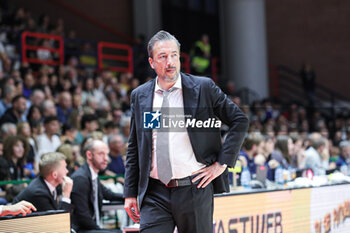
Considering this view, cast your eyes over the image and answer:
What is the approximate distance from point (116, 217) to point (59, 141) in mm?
2539

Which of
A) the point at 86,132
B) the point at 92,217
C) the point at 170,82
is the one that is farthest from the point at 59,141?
the point at 170,82

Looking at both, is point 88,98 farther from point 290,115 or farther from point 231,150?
point 231,150

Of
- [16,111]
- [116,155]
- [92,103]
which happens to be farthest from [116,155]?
[92,103]

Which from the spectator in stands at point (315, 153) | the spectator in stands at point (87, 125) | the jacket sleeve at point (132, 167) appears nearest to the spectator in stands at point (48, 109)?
the spectator in stands at point (87, 125)

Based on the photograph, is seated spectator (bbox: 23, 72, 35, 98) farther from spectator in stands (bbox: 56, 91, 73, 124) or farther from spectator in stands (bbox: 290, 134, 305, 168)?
spectator in stands (bbox: 290, 134, 305, 168)

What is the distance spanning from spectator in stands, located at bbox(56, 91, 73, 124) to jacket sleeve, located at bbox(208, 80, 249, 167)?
23.1 feet

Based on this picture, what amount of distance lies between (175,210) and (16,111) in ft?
21.0

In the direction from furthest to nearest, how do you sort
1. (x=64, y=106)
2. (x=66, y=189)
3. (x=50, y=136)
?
(x=64, y=106)
(x=50, y=136)
(x=66, y=189)

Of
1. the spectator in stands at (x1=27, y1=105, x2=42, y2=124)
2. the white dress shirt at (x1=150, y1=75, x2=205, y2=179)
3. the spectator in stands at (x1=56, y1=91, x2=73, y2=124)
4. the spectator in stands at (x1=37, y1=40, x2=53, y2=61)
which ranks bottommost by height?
the white dress shirt at (x1=150, y1=75, x2=205, y2=179)

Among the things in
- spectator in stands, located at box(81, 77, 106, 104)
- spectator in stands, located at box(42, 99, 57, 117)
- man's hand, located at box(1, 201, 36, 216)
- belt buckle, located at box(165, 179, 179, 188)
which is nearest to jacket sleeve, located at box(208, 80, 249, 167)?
belt buckle, located at box(165, 179, 179, 188)

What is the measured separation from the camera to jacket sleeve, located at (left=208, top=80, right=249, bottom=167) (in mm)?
3473

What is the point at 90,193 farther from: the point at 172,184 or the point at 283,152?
the point at 283,152

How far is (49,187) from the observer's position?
17.0 feet

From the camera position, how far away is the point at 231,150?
11.4 ft
